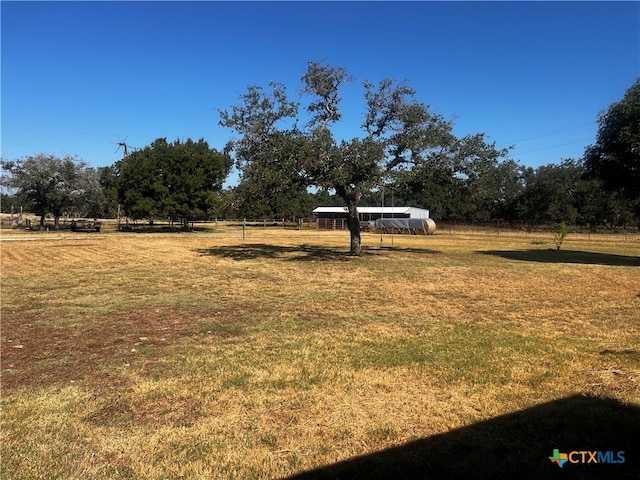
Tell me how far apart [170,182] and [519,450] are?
1862 inches

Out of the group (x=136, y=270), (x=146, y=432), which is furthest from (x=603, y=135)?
(x=146, y=432)

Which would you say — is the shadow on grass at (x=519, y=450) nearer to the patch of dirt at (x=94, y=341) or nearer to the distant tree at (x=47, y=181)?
the patch of dirt at (x=94, y=341)

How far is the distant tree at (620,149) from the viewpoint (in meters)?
17.2

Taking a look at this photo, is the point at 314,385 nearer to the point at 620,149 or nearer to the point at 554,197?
the point at 620,149

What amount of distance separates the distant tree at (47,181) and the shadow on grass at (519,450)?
51.4 meters

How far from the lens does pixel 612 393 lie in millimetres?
4320

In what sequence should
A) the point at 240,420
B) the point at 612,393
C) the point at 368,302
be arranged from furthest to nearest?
the point at 368,302, the point at 612,393, the point at 240,420

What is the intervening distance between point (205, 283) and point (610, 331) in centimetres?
931

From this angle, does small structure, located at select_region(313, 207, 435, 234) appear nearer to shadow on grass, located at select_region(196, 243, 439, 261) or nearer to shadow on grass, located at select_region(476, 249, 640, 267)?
shadow on grass, located at select_region(476, 249, 640, 267)

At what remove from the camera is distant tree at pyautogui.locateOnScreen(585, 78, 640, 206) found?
677 inches

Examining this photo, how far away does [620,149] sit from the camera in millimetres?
18266

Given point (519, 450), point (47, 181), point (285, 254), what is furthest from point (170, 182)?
point (519, 450)

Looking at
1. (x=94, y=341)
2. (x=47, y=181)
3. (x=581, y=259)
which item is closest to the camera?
(x=94, y=341)

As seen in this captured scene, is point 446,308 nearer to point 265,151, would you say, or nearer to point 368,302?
point 368,302
